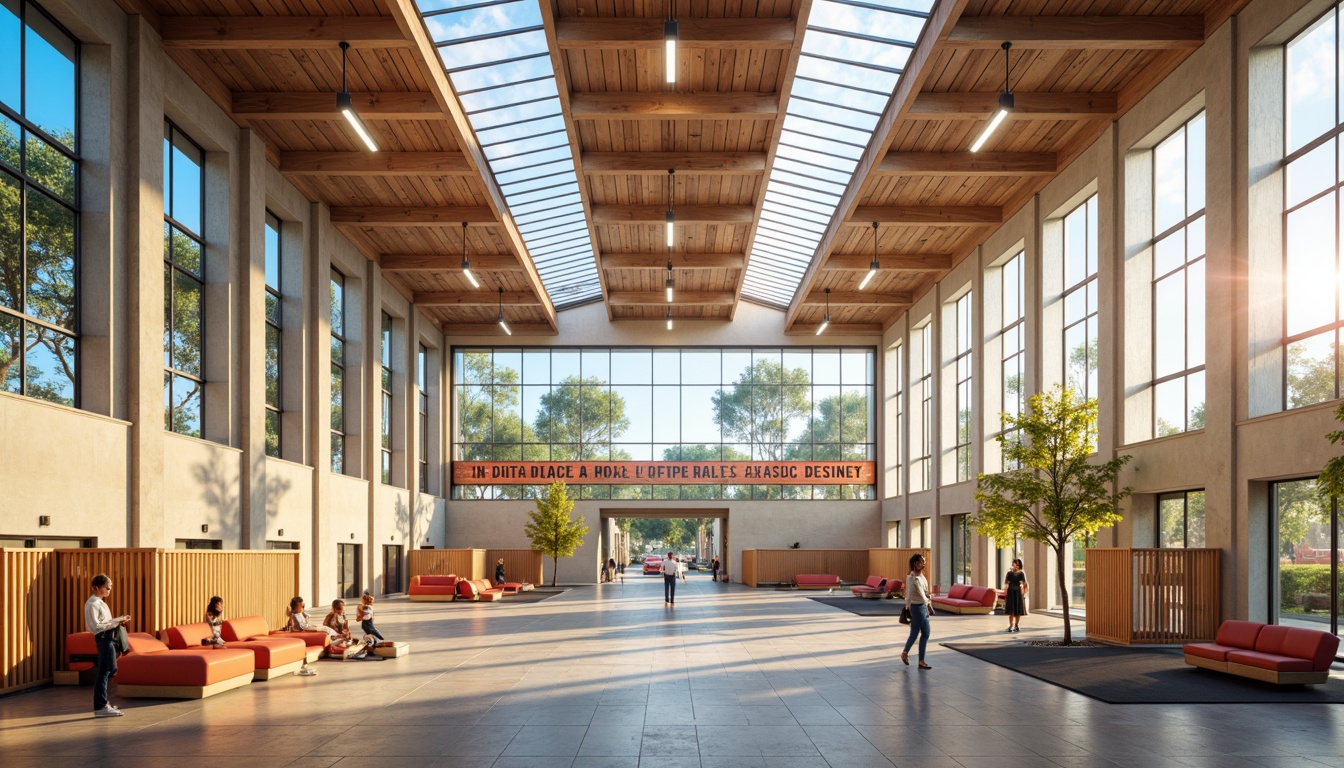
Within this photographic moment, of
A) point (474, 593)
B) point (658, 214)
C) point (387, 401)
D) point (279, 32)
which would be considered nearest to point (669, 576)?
point (474, 593)

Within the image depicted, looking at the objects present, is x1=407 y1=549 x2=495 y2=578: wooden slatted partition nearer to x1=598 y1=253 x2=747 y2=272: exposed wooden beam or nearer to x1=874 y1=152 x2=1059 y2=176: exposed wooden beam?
x1=598 y1=253 x2=747 y2=272: exposed wooden beam

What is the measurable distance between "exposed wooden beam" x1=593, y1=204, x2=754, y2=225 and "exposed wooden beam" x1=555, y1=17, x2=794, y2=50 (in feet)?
32.4

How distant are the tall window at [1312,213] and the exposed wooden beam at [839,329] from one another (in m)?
25.4

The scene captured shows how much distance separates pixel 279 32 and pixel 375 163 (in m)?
6.24

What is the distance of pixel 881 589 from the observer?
104 ft

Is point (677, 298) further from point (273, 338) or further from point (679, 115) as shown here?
point (679, 115)

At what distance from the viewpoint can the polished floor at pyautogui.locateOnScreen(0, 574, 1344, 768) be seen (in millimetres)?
8391

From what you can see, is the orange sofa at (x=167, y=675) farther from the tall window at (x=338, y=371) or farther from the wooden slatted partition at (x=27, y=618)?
the tall window at (x=338, y=371)

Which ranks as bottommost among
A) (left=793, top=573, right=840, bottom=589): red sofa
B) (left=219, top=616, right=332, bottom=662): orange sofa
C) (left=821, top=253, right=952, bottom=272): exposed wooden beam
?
(left=793, top=573, right=840, bottom=589): red sofa

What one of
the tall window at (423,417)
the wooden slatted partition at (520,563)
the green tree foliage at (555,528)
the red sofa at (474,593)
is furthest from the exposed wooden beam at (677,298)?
the red sofa at (474,593)

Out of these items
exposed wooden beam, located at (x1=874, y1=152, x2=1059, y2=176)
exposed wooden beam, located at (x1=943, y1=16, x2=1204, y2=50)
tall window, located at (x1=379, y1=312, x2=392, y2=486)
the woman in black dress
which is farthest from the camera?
tall window, located at (x1=379, y1=312, x2=392, y2=486)

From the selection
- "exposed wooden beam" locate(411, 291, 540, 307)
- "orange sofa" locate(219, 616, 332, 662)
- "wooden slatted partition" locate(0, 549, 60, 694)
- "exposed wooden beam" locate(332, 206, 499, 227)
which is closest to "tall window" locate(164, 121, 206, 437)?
"orange sofa" locate(219, 616, 332, 662)

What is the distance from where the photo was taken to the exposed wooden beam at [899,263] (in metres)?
30.7

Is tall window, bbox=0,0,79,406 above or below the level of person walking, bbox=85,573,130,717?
above
